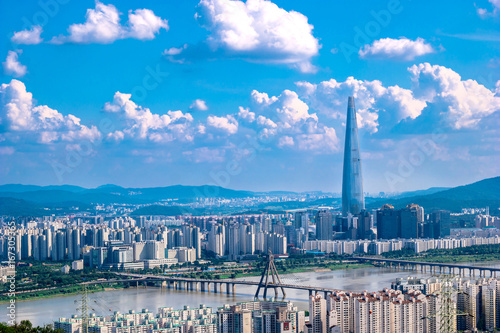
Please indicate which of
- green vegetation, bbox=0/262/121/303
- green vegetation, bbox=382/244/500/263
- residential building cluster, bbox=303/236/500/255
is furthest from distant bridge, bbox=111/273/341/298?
residential building cluster, bbox=303/236/500/255

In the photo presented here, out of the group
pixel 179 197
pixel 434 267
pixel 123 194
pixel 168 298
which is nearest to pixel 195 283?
pixel 168 298

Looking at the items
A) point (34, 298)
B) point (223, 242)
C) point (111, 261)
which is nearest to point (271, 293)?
point (34, 298)

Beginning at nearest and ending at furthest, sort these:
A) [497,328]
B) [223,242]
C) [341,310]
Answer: [341,310] < [497,328] < [223,242]

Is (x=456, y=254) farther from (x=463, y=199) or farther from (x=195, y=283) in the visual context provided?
(x=463, y=199)

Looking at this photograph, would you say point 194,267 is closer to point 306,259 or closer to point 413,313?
point 306,259

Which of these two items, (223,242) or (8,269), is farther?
(223,242)

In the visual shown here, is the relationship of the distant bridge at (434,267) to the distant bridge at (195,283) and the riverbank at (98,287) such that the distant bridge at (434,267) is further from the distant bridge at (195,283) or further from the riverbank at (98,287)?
the distant bridge at (195,283)

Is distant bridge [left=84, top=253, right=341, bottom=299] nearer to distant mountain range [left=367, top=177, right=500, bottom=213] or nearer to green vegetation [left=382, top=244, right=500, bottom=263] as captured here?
green vegetation [left=382, top=244, right=500, bottom=263]
